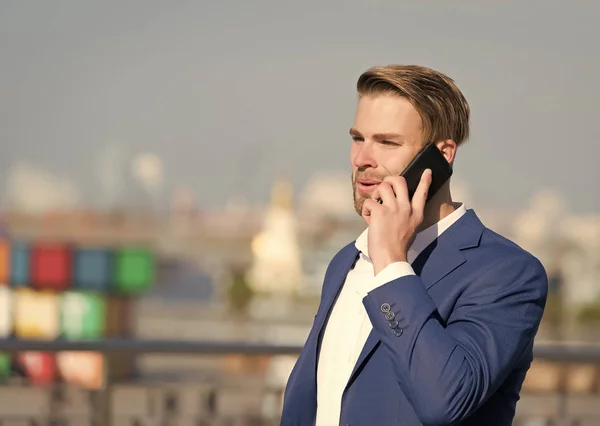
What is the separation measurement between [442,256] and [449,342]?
18 cm

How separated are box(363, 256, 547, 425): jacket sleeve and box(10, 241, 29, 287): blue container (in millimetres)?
62919

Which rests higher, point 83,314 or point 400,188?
point 400,188

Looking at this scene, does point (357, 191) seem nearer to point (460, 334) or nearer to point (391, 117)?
point (391, 117)

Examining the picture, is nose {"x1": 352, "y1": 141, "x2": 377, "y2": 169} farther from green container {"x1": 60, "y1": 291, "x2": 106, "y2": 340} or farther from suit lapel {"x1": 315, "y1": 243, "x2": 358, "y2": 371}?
green container {"x1": 60, "y1": 291, "x2": 106, "y2": 340}

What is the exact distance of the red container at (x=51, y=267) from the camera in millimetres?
61750

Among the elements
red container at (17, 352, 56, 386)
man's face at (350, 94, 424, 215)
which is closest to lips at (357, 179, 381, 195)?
man's face at (350, 94, 424, 215)

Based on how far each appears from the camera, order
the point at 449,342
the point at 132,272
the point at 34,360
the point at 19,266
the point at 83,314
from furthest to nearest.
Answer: the point at 19,266 < the point at 132,272 < the point at 83,314 < the point at 34,360 < the point at 449,342

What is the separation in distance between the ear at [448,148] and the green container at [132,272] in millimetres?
59804

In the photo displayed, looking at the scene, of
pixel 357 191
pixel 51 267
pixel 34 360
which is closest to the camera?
pixel 357 191

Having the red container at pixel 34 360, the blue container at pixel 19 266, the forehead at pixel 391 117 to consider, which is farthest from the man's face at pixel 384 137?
the blue container at pixel 19 266

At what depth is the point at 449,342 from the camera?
1.35 meters

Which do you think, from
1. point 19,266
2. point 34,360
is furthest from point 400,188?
point 19,266

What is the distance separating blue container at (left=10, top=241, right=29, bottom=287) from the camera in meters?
62.5

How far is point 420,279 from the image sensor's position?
142cm
